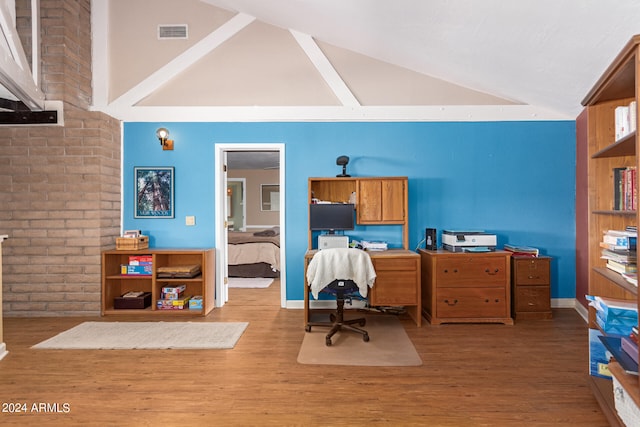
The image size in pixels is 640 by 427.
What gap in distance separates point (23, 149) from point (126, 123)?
3.80 feet

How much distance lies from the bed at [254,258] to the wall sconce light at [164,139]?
2189 mm

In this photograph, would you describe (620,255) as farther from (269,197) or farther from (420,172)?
(269,197)

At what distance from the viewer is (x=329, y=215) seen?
419 cm

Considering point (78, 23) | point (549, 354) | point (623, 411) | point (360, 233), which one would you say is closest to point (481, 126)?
point (360, 233)

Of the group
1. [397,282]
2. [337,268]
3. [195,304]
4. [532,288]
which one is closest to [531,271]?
[532,288]

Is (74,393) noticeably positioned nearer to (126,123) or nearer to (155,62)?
(126,123)

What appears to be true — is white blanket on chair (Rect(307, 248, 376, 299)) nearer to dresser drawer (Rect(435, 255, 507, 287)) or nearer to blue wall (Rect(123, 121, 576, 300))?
dresser drawer (Rect(435, 255, 507, 287))

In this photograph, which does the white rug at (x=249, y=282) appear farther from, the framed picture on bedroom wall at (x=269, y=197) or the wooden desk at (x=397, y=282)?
the framed picture on bedroom wall at (x=269, y=197)

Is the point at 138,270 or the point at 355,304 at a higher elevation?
the point at 138,270

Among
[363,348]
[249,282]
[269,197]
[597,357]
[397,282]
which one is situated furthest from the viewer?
[269,197]

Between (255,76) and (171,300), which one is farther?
(255,76)

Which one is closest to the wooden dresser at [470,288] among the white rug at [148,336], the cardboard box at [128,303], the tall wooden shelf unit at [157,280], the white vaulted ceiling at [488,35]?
the white vaulted ceiling at [488,35]

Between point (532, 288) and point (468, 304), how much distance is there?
0.83 m

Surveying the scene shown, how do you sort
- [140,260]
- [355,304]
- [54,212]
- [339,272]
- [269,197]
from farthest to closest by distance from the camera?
[269,197]
[355,304]
[140,260]
[54,212]
[339,272]
